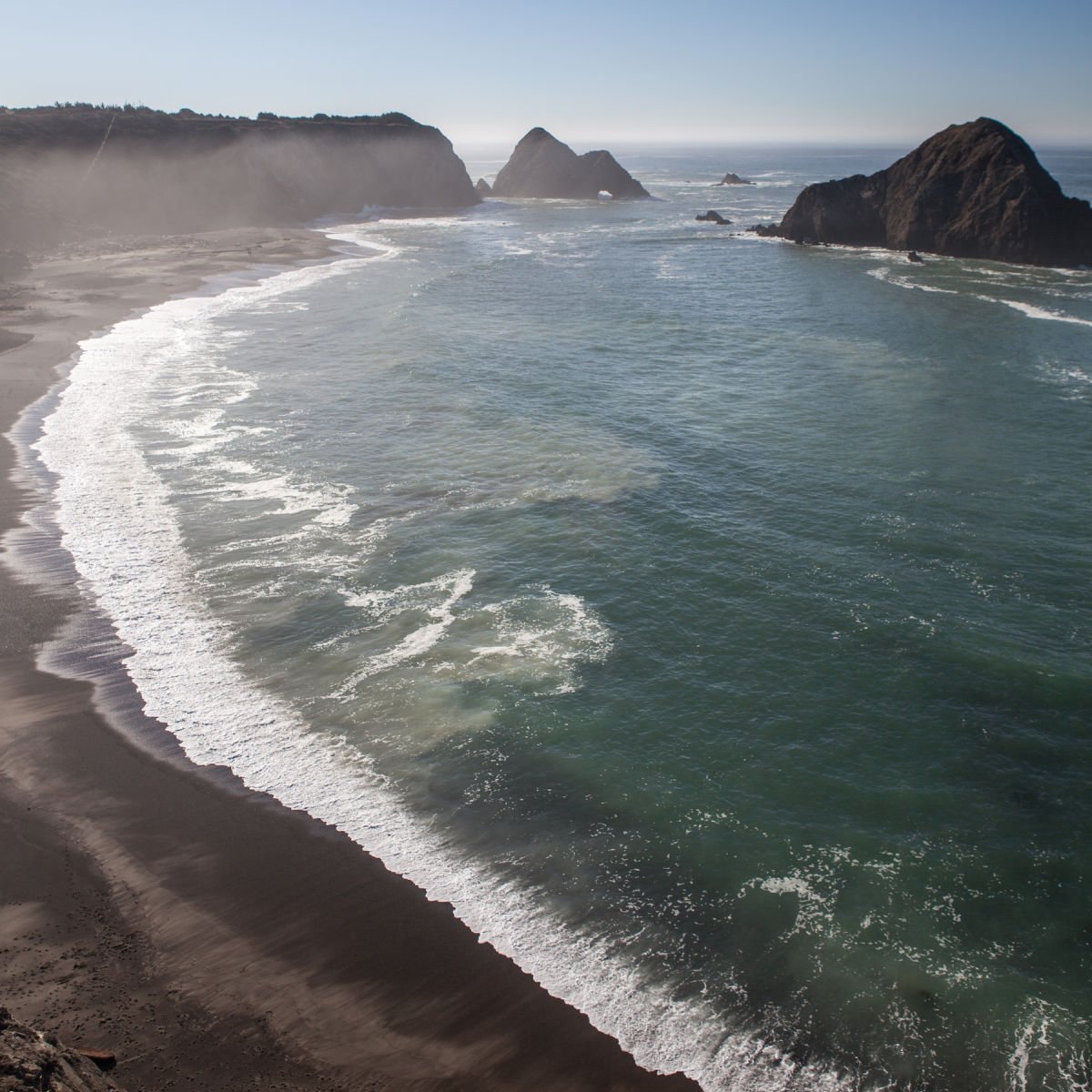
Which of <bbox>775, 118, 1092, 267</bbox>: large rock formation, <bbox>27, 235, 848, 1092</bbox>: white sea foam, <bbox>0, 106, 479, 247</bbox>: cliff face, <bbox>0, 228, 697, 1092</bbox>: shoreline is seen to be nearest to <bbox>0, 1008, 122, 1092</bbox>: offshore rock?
<bbox>0, 228, 697, 1092</bbox>: shoreline

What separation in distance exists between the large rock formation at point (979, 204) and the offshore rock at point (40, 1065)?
11165cm

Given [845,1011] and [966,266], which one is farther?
[966,266]

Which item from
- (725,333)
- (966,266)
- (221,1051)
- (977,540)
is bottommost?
(221,1051)

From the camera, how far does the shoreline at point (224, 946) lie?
14703 millimetres

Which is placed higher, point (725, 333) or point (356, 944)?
point (725, 333)

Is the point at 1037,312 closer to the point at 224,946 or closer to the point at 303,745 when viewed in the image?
the point at 303,745

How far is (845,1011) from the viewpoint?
15.8 meters

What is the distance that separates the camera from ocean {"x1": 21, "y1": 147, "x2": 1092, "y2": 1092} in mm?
16688

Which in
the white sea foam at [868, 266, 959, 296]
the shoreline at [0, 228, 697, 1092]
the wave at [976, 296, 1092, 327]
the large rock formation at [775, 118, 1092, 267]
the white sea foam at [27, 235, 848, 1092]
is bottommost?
the shoreline at [0, 228, 697, 1092]

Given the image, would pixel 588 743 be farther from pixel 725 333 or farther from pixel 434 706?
pixel 725 333

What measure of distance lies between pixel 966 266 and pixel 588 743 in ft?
313

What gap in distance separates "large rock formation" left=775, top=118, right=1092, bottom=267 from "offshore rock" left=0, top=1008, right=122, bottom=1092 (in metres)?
112

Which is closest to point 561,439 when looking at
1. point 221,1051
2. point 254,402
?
point 254,402

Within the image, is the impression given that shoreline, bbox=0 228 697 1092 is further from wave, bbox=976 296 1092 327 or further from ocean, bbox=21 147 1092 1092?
wave, bbox=976 296 1092 327
